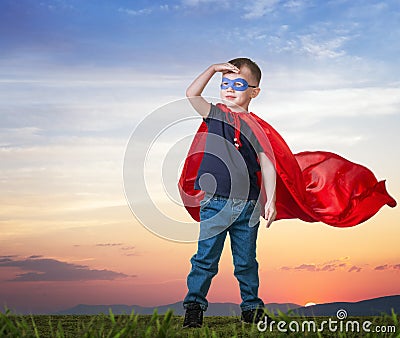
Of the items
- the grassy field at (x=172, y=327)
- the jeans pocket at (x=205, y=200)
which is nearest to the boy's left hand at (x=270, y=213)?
the jeans pocket at (x=205, y=200)

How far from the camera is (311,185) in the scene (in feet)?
13.5

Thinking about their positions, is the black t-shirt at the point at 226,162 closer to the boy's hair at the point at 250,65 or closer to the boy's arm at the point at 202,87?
the boy's arm at the point at 202,87

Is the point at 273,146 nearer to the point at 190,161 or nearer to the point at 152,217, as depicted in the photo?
the point at 190,161

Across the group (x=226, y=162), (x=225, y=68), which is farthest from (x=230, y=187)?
(x=225, y=68)

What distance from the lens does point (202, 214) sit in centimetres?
366

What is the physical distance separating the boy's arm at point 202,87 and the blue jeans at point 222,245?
50 cm

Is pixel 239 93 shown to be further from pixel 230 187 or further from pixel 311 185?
pixel 311 185

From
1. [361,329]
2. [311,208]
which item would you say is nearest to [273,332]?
[361,329]

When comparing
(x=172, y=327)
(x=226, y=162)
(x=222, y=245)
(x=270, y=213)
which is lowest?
(x=172, y=327)

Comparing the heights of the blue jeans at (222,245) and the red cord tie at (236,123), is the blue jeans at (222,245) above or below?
below

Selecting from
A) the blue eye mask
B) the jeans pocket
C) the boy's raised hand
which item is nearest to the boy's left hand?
the jeans pocket

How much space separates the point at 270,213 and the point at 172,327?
1.29 m

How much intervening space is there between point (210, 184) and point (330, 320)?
1.16 metres

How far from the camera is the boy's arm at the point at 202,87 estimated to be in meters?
3.56
